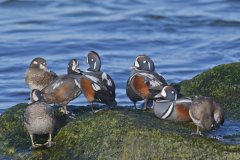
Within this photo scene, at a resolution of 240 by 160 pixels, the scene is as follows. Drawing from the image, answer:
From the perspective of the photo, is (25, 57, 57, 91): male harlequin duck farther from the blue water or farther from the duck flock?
the blue water

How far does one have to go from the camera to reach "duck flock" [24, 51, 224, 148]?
31.8 ft

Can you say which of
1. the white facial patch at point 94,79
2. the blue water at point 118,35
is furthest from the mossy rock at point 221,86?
the blue water at point 118,35

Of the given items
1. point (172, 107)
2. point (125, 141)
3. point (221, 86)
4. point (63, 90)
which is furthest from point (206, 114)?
point (63, 90)

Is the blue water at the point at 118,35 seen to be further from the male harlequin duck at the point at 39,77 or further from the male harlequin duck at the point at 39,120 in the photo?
the male harlequin duck at the point at 39,120

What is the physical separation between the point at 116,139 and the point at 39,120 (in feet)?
3.78

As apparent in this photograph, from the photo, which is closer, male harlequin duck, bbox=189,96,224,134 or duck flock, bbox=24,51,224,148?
male harlequin duck, bbox=189,96,224,134

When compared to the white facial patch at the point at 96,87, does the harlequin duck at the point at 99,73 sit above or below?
above

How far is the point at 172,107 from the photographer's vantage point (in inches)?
399

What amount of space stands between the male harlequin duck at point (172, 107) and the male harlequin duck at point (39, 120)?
146 cm

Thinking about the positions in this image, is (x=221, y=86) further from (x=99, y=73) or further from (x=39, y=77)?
(x=39, y=77)

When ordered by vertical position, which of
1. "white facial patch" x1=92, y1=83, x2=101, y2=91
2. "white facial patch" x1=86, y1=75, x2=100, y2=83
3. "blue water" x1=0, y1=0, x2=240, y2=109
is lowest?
"blue water" x1=0, y1=0, x2=240, y2=109

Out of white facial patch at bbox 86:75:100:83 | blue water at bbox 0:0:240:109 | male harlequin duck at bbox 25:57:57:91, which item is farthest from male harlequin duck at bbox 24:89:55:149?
blue water at bbox 0:0:240:109

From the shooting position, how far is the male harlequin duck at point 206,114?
31.4 ft

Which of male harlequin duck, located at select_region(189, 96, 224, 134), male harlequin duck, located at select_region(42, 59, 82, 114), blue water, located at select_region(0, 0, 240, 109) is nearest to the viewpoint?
male harlequin duck, located at select_region(189, 96, 224, 134)
